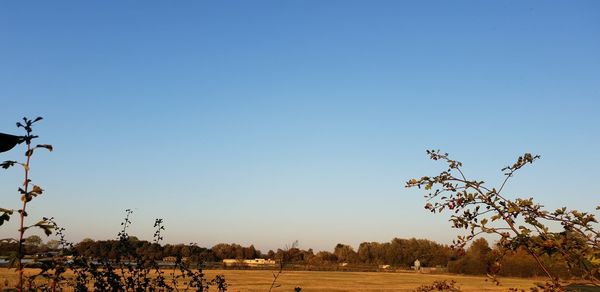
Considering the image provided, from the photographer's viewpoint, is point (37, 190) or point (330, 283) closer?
point (37, 190)

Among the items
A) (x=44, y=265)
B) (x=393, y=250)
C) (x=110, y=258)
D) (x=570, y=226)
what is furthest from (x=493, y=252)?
(x=393, y=250)

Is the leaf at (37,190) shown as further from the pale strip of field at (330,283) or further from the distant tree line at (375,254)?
the pale strip of field at (330,283)

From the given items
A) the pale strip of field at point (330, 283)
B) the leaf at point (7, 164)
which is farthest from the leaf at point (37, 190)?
the pale strip of field at point (330, 283)

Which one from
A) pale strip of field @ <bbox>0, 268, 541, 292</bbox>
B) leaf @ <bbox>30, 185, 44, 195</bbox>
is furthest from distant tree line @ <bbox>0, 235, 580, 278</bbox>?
pale strip of field @ <bbox>0, 268, 541, 292</bbox>

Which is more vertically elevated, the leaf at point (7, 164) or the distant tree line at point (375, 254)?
the leaf at point (7, 164)

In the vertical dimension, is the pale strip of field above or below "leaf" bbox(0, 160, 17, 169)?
below

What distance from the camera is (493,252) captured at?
2.61 metres

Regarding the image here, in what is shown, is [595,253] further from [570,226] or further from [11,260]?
[11,260]

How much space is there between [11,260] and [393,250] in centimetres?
14421

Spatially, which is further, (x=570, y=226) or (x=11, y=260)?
(x=570, y=226)

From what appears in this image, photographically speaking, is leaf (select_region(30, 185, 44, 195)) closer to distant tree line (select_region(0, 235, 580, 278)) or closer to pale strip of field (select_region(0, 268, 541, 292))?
distant tree line (select_region(0, 235, 580, 278))

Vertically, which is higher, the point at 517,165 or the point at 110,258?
the point at 517,165

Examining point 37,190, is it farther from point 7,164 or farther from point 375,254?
point 375,254

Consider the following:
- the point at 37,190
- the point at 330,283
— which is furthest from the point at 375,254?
the point at 37,190
